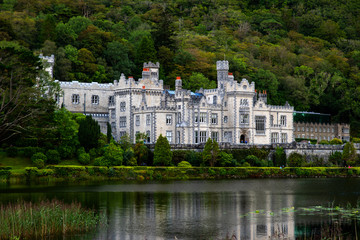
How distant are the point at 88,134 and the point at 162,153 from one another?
840 centimetres

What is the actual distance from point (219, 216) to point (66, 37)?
2914 inches

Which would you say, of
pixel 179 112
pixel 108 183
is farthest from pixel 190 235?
A: pixel 179 112

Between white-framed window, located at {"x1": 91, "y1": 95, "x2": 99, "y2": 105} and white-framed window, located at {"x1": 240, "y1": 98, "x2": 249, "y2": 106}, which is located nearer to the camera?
white-framed window, located at {"x1": 240, "y1": 98, "x2": 249, "y2": 106}

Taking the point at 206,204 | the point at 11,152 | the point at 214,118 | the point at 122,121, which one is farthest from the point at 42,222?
the point at 214,118

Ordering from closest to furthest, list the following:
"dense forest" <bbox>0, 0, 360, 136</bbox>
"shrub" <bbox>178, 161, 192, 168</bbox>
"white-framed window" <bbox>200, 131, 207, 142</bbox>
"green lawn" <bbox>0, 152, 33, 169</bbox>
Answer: "green lawn" <bbox>0, 152, 33, 169</bbox> → "shrub" <bbox>178, 161, 192, 168</bbox> → "white-framed window" <bbox>200, 131, 207, 142</bbox> → "dense forest" <bbox>0, 0, 360, 136</bbox>

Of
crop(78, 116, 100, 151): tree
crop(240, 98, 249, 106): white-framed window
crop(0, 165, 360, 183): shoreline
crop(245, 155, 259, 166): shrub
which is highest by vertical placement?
crop(240, 98, 249, 106): white-framed window

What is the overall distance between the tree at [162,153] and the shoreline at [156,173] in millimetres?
2461

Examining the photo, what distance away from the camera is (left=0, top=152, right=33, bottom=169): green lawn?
71750 mm

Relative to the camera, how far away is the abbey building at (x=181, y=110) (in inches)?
3433

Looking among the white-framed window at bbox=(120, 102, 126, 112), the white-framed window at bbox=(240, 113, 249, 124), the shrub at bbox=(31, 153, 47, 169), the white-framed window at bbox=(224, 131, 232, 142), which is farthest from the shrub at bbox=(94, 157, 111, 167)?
the white-framed window at bbox=(240, 113, 249, 124)

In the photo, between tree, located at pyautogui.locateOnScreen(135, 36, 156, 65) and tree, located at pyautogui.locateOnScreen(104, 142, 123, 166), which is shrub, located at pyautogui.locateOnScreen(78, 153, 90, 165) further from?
tree, located at pyautogui.locateOnScreen(135, 36, 156, 65)

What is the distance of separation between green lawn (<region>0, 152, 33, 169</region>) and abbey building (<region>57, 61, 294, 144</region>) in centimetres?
1782

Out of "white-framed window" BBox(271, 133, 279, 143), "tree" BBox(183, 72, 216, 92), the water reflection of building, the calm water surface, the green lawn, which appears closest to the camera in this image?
the water reflection of building

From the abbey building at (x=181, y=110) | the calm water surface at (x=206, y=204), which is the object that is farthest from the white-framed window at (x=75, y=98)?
the calm water surface at (x=206, y=204)
